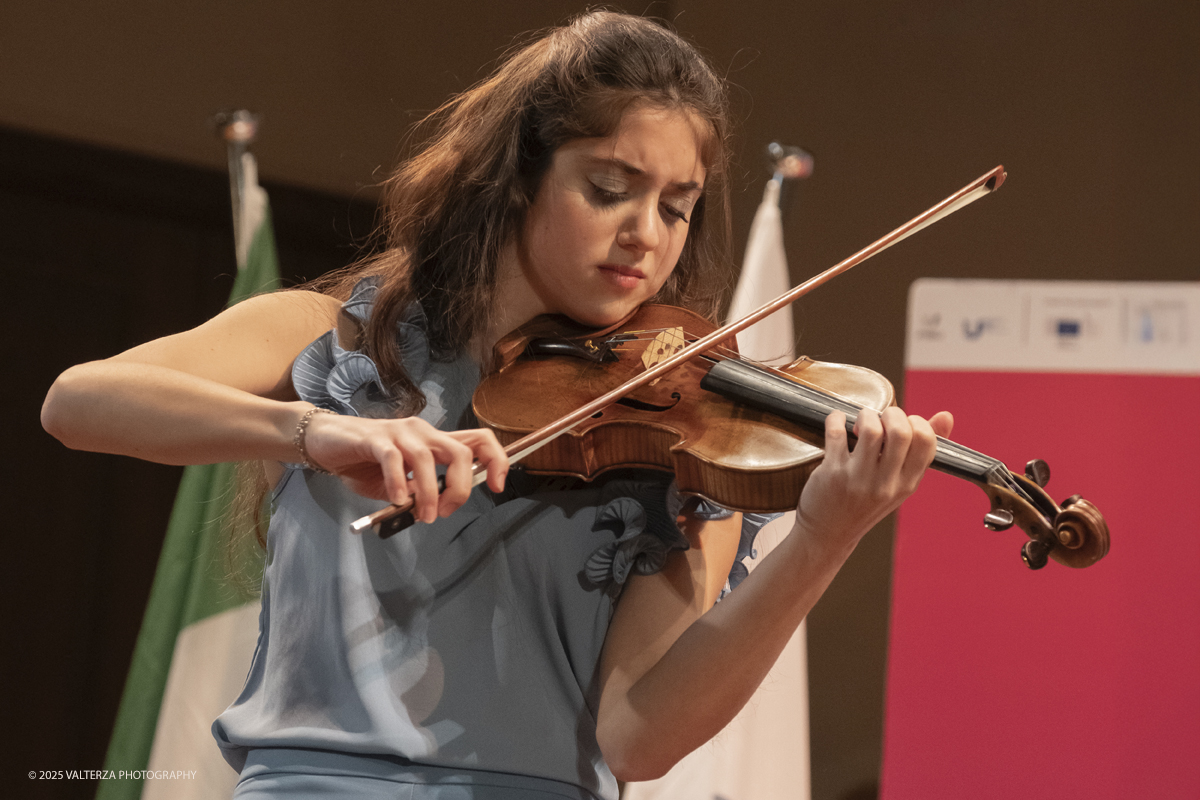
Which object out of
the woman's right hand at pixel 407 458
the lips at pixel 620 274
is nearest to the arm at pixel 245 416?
the woman's right hand at pixel 407 458

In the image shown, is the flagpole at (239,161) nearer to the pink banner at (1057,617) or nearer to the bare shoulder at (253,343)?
the bare shoulder at (253,343)

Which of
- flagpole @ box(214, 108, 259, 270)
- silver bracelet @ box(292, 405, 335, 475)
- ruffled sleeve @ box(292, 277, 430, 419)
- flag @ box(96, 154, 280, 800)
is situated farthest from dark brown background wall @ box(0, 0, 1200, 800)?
silver bracelet @ box(292, 405, 335, 475)

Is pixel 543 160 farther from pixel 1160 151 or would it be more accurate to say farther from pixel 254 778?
pixel 1160 151

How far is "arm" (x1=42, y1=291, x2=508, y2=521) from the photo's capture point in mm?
654

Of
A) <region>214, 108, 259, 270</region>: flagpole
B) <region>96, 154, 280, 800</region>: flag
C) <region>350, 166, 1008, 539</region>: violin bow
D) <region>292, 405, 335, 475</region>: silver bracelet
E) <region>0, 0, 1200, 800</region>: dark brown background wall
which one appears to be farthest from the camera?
<region>0, 0, 1200, 800</region>: dark brown background wall

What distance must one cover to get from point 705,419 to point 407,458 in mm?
353

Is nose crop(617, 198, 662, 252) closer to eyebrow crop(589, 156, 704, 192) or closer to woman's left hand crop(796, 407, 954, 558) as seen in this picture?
eyebrow crop(589, 156, 704, 192)

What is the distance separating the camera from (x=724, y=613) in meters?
0.88

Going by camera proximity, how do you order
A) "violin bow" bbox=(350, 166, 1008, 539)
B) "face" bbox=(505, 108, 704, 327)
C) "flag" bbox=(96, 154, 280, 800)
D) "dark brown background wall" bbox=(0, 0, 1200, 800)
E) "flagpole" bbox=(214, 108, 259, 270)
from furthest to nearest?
1. "dark brown background wall" bbox=(0, 0, 1200, 800)
2. "flagpole" bbox=(214, 108, 259, 270)
3. "flag" bbox=(96, 154, 280, 800)
4. "face" bbox=(505, 108, 704, 327)
5. "violin bow" bbox=(350, 166, 1008, 539)

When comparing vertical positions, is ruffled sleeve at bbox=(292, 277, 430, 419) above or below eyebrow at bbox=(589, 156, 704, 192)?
below

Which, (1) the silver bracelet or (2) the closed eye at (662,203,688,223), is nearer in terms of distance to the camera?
(1) the silver bracelet

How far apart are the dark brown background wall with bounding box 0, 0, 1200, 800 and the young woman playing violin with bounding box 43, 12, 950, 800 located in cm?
111

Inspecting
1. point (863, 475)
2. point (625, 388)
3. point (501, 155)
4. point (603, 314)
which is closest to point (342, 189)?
point (501, 155)

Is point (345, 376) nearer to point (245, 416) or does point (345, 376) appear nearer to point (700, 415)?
point (245, 416)
